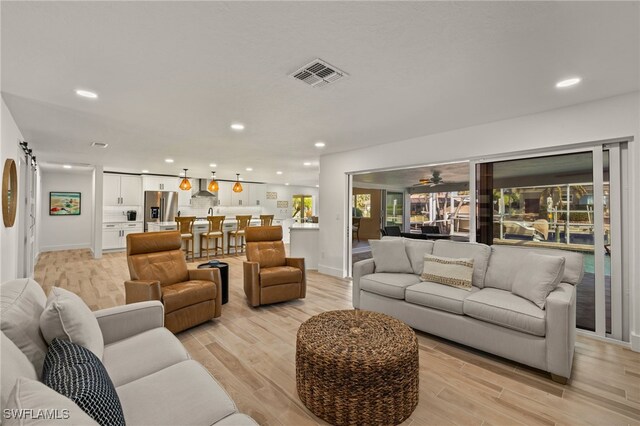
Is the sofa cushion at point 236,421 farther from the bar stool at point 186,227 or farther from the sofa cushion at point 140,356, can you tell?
Result: the bar stool at point 186,227

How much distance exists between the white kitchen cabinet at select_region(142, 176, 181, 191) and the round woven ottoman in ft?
28.2

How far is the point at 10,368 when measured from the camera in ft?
3.05

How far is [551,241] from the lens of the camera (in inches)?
134

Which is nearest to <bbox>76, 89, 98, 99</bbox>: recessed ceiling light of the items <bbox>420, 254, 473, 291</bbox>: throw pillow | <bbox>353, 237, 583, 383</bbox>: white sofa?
<bbox>353, 237, 583, 383</bbox>: white sofa

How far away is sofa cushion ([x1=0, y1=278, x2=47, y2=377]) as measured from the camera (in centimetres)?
119

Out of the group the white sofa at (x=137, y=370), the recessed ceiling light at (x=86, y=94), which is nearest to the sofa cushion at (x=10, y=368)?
the white sofa at (x=137, y=370)

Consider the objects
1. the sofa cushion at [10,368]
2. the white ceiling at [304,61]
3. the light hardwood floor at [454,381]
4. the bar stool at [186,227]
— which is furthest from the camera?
the bar stool at [186,227]

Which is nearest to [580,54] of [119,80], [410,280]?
[410,280]

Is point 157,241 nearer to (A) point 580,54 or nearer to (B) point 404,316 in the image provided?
(B) point 404,316

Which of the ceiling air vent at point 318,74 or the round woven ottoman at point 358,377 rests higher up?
the ceiling air vent at point 318,74

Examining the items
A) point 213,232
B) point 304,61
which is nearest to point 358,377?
point 304,61

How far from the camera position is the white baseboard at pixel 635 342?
2701mm

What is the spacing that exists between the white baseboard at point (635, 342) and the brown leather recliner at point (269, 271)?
3488mm

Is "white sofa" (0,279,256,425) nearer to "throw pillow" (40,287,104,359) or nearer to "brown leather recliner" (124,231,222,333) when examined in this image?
"throw pillow" (40,287,104,359)
